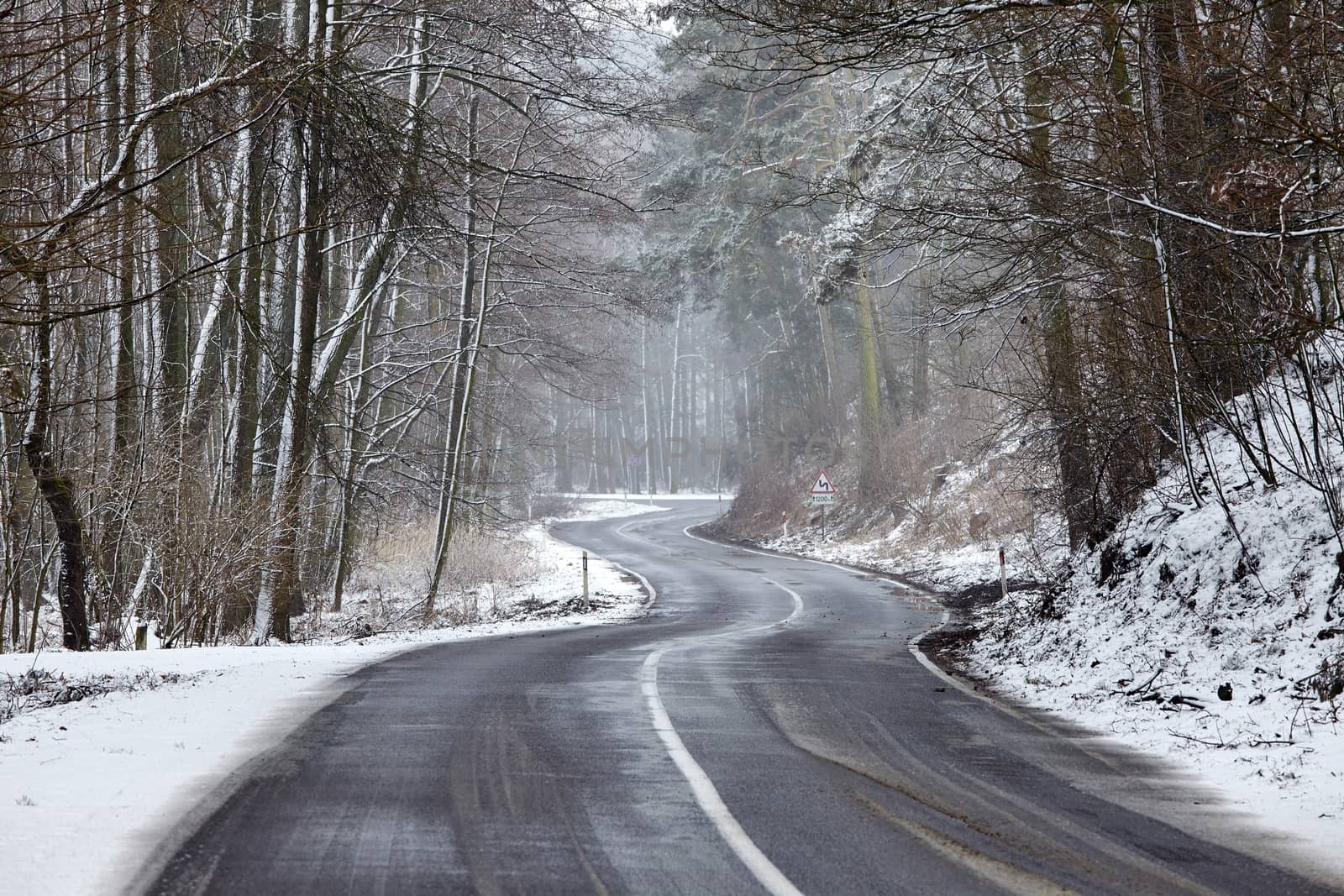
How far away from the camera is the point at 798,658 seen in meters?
13.1

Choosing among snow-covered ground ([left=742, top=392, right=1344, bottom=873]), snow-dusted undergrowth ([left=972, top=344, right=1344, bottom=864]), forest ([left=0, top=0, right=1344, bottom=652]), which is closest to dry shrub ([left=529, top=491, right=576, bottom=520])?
forest ([left=0, top=0, right=1344, bottom=652])

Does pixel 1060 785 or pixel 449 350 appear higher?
pixel 449 350

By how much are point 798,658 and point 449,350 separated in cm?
1348

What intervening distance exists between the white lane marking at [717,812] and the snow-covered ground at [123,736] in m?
2.60

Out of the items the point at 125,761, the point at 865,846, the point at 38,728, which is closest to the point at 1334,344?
the point at 865,846

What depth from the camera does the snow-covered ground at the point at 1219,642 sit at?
7.04 metres

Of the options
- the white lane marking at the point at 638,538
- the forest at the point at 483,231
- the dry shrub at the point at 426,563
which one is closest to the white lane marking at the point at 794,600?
the forest at the point at 483,231

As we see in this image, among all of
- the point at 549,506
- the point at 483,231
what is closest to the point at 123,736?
the point at 483,231

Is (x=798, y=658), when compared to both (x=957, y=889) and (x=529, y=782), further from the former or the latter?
(x=957, y=889)

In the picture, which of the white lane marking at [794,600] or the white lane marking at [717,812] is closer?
the white lane marking at [717,812]

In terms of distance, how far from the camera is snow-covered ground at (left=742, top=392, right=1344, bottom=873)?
7039 mm

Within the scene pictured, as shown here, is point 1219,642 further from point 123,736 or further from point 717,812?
point 123,736

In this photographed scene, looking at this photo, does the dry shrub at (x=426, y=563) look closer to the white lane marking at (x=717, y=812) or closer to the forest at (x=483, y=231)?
the forest at (x=483, y=231)

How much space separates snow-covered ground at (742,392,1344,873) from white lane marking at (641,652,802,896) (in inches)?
99.6
